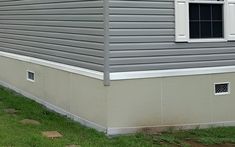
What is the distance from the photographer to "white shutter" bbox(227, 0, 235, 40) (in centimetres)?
904

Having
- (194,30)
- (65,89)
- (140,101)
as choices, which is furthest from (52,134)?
(194,30)

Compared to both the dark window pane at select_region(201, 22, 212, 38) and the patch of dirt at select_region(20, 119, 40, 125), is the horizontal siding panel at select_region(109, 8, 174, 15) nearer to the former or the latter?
the dark window pane at select_region(201, 22, 212, 38)

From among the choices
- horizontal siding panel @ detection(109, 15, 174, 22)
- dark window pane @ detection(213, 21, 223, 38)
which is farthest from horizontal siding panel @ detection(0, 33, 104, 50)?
dark window pane @ detection(213, 21, 223, 38)

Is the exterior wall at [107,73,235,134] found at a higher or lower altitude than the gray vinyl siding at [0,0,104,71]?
lower

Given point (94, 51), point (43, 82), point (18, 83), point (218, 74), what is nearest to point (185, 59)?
point (218, 74)

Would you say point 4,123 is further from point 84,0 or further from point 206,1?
point 206,1

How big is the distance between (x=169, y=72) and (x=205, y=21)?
1.30 meters

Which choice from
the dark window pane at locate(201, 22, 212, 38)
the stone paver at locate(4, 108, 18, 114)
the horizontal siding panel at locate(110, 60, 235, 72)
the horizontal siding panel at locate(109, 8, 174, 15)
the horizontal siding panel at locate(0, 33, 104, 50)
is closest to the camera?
the horizontal siding panel at locate(109, 8, 174, 15)

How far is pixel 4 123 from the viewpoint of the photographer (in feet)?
26.7

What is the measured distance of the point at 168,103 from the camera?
27.7 feet

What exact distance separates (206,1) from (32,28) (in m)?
3.94

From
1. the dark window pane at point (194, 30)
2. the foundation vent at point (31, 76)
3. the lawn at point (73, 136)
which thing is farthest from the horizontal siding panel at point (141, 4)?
the foundation vent at point (31, 76)

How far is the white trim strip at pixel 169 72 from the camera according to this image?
795cm

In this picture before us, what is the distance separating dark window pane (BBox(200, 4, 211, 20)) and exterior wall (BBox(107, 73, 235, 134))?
1.07m
